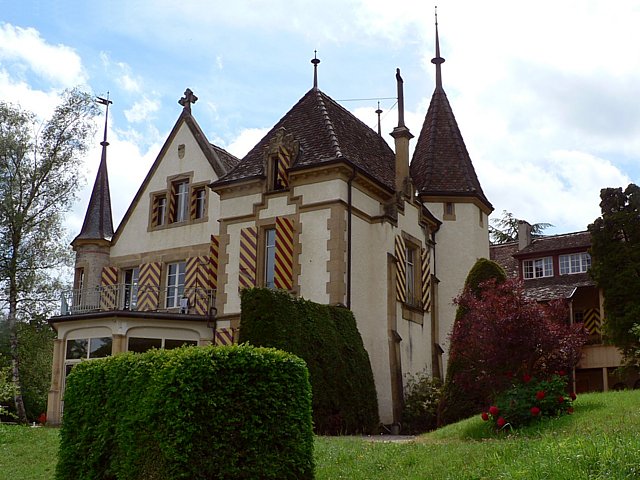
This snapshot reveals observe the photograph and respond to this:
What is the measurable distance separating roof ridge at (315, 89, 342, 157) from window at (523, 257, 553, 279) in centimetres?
1743

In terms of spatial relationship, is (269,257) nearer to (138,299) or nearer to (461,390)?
(138,299)

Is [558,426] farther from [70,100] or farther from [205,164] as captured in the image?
[70,100]

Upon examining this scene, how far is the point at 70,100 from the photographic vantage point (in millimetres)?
32844

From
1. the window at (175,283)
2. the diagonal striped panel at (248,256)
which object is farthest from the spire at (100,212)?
the diagonal striped panel at (248,256)

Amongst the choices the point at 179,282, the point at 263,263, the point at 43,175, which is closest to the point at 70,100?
the point at 43,175

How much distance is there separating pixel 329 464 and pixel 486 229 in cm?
1861

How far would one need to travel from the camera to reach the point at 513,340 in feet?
48.0

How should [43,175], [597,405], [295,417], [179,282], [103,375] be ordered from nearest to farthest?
[295,417]
[103,375]
[597,405]
[179,282]
[43,175]

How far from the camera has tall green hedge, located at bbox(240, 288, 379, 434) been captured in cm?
1889

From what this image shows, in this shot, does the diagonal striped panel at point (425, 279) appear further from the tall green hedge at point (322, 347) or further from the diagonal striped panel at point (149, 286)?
the diagonal striped panel at point (149, 286)

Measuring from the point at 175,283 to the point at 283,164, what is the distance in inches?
242

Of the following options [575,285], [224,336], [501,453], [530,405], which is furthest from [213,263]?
[575,285]

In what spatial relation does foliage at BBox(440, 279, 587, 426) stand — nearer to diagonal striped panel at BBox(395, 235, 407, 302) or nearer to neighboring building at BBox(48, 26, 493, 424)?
neighboring building at BBox(48, 26, 493, 424)

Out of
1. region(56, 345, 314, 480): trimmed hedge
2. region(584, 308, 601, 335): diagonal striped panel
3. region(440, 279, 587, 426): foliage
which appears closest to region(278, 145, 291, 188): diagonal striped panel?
region(440, 279, 587, 426): foliage
